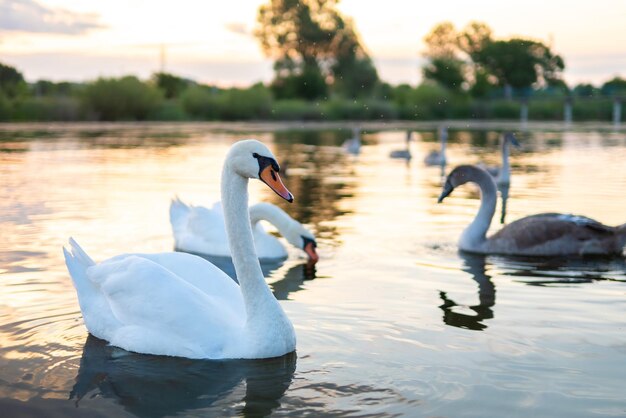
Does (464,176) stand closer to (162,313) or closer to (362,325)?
(362,325)

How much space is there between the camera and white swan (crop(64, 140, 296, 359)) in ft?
19.1

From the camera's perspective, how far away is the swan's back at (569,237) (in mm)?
9930

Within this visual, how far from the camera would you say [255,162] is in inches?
227

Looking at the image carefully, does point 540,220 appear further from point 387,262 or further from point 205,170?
point 205,170

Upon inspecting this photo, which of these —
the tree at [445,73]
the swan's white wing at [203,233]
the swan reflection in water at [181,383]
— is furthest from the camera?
the tree at [445,73]

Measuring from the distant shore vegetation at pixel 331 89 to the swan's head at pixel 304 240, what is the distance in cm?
3949

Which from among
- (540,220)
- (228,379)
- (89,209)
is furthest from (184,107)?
(228,379)

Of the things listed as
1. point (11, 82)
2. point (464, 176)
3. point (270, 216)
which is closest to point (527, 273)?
point (464, 176)

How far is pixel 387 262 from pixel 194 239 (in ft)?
6.76

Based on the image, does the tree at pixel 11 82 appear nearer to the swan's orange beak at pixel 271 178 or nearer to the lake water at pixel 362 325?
the lake water at pixel 362 325

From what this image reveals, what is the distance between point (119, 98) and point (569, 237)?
4893 centimetres

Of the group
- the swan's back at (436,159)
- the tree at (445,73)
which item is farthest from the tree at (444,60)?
the swan's back at (436,159)

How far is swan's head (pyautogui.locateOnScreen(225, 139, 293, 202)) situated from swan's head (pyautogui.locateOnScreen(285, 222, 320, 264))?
3886 mm

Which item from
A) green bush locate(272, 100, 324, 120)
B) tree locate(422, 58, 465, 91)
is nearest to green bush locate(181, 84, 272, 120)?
green bush locate(272, 100, 324, 120)
